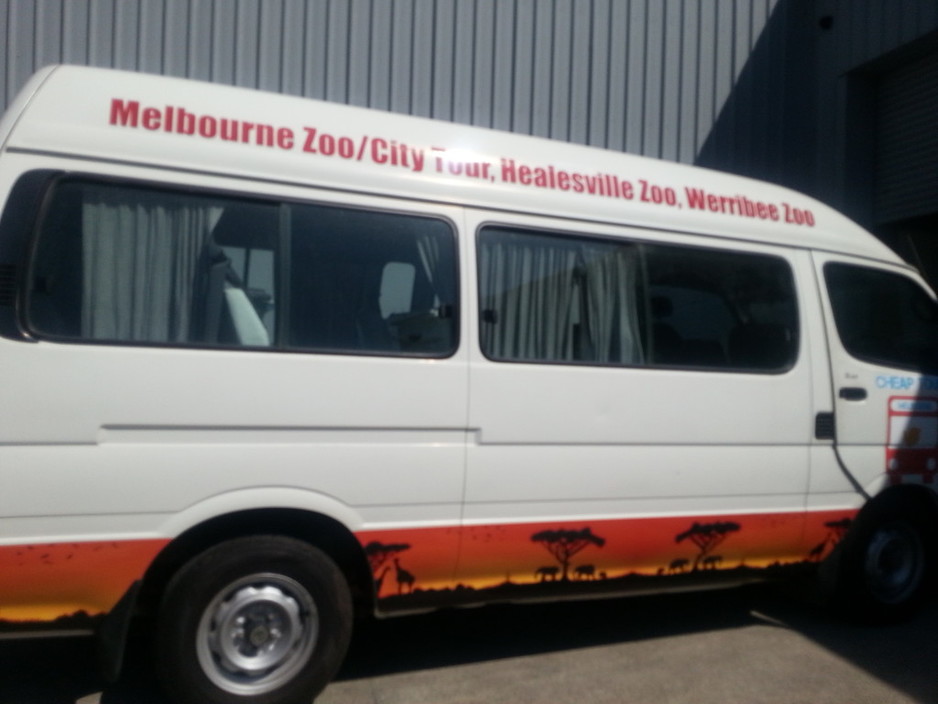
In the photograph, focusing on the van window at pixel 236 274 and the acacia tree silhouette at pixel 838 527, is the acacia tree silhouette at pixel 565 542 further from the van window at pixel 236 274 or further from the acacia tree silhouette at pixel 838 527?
the acacia tree silhouette at pixel 838 527

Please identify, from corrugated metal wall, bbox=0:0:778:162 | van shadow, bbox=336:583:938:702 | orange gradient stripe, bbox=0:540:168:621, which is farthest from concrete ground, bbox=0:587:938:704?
corrugated metal wall, bbox=0:0:778:162

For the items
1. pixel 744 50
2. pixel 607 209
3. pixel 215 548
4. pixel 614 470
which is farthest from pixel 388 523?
pixel 744 50

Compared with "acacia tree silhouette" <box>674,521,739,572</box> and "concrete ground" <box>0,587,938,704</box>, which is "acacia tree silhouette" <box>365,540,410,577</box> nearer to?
"concrete ground" <box>0,587,938,704</box>

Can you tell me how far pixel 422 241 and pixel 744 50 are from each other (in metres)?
6.23

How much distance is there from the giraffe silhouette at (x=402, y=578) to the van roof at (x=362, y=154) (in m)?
1.58

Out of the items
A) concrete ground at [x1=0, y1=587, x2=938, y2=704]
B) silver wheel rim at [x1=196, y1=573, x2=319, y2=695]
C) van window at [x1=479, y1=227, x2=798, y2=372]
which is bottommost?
concrete ground at [x1=0, y1=587, x2=938, y2=704]

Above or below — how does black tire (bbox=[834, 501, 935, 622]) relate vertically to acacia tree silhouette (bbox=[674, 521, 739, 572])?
below

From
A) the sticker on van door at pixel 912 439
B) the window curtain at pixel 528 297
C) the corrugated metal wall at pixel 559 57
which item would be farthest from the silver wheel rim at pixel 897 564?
the corrugated metal wall at pixel 559 57

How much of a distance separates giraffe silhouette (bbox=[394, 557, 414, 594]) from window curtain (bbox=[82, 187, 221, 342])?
1.30 metres

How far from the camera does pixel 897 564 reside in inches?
214

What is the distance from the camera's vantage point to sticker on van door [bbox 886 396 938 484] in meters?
5.20

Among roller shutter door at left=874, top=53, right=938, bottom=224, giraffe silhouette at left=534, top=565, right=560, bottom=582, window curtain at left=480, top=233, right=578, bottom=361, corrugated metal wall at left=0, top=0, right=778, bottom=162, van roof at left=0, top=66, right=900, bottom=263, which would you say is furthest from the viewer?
roller shutter door at left=874, top=53, right=938, bottom=224

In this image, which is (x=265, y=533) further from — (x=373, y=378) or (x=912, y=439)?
(x=912, y=439)

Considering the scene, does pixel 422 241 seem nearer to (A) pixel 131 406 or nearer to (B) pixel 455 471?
(B) pixel 455 471
